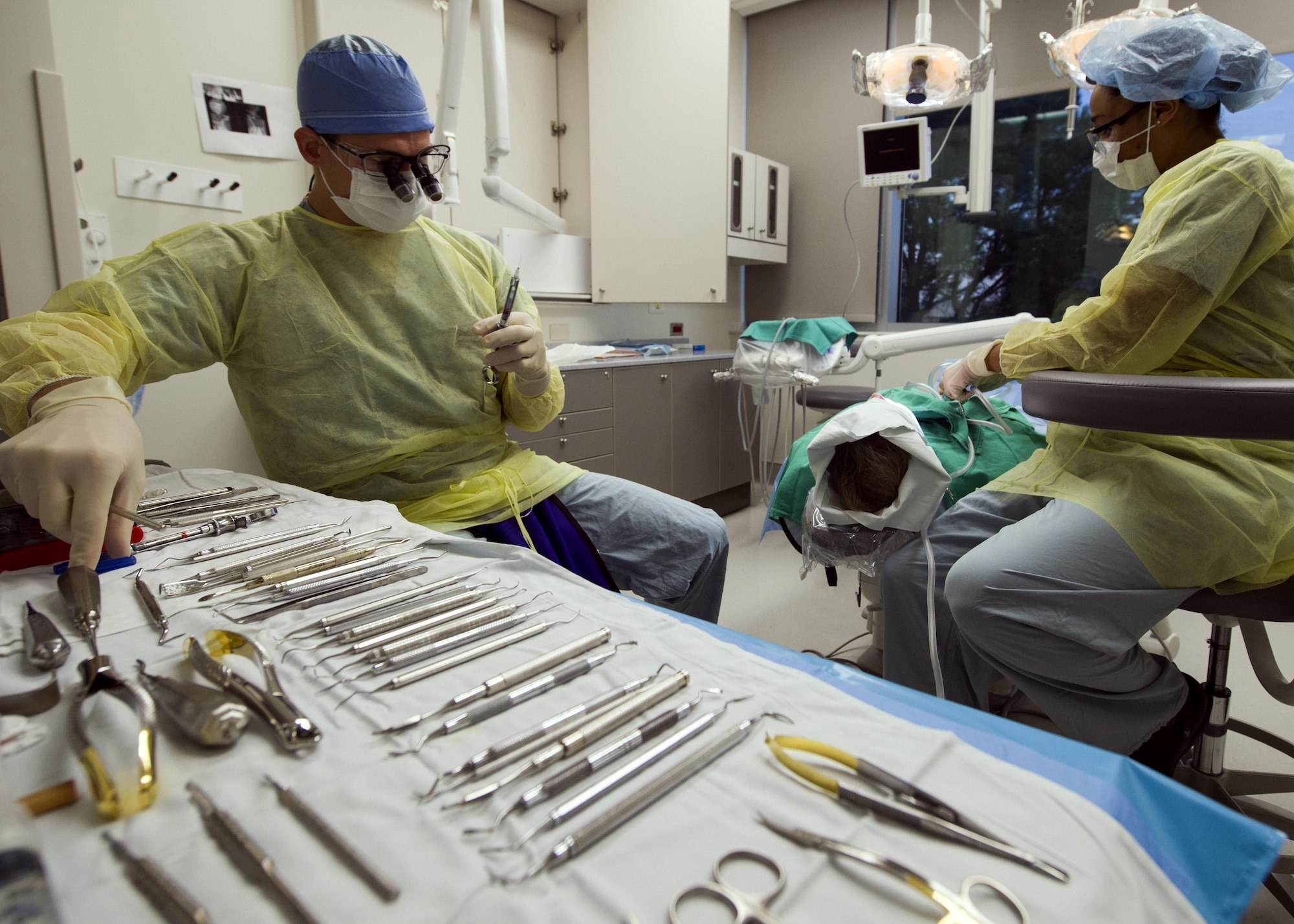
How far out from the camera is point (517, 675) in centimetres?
61

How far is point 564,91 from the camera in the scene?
3.51m

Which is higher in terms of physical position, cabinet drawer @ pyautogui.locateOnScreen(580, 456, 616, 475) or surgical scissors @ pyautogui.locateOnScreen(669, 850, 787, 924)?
surgical scissors @ pyautogui.locateOnScreen(669, 850, 787, 924)

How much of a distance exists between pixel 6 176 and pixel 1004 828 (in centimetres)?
223

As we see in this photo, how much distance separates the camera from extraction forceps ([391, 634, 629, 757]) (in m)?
0.54

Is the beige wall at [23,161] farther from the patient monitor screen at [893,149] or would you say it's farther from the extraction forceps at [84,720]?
the patient monitor screen at [893,149]

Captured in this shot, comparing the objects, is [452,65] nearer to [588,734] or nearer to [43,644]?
[43,644]

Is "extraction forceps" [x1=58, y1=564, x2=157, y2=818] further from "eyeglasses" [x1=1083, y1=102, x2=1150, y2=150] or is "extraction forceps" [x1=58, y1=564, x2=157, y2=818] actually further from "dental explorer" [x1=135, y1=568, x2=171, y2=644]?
"eyeglasses" [x1=1083, y1=102, x2=1150, y2=150]

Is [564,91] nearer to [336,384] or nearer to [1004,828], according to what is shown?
[336,384]

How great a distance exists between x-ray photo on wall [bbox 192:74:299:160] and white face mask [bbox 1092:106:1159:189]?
2.03 meters

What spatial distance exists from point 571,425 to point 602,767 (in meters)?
2.32

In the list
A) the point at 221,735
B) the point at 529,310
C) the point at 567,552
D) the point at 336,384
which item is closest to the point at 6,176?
the point at 336,384

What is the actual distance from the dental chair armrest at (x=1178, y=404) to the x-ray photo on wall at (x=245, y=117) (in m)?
2.13

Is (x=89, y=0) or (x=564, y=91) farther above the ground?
(x=564, y=91)

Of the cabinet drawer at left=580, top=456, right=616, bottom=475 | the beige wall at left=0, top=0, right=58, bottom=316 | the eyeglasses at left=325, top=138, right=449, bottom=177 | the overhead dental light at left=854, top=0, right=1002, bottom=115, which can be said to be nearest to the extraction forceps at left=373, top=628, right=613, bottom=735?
the eyeglasses at left=325, top=138, right=449, bottom=177
